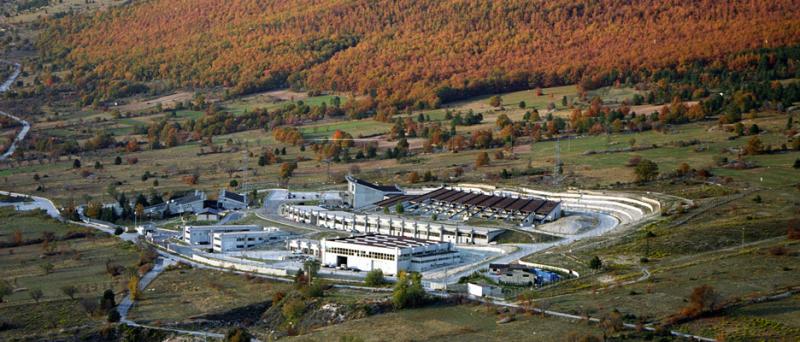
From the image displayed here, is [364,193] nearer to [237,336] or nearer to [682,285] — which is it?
[237,336]

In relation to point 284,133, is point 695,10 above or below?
above

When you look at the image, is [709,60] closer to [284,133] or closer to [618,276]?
[284,133]

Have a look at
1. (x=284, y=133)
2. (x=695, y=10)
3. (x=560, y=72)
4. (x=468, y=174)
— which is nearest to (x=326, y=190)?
(x=468, y=174)

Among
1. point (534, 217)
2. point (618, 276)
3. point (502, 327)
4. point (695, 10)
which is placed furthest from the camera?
point (695, 10)

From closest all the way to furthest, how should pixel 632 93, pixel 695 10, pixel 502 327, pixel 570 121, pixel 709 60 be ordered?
pixel 502 327 < pixel 570 121 < pixel 632 93 < pixel 709 60 < pixel 695 10

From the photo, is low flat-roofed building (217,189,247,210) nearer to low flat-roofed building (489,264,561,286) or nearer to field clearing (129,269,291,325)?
field clearing (129,269,291,325)

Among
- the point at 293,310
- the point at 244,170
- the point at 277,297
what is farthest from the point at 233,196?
the point at 293,310
